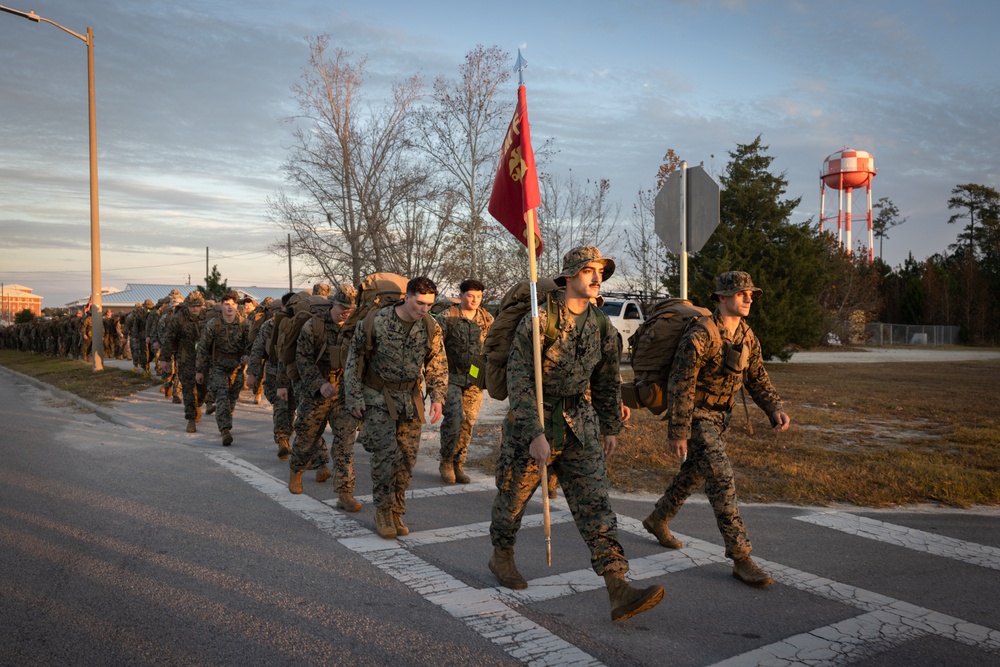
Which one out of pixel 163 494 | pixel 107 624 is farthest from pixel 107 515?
pixel 107 624

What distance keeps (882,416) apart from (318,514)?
932cm

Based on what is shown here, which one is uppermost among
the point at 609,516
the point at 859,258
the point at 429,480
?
the point at 859,258

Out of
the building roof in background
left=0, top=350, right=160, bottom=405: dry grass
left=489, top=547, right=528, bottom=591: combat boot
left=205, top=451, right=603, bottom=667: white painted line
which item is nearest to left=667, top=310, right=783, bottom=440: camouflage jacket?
left=489, top=547, right=528, bottom=591: combat boot

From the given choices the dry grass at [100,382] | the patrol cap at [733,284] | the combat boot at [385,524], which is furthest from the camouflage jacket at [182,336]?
the patrol cap at [733,284]

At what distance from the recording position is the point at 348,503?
22.2 ft

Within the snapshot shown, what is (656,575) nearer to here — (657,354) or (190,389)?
(657,354)

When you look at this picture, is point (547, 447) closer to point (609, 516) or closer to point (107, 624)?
point (609, 516)

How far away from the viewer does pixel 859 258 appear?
156 feet

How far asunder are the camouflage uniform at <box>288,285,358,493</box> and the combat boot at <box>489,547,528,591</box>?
8.17ft

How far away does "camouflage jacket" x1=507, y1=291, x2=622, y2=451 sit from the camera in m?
4.56

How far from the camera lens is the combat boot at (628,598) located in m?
4.00

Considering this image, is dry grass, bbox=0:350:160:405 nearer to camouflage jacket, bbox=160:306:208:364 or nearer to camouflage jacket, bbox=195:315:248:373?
camouflage jacket, bbox=160:306:208:364

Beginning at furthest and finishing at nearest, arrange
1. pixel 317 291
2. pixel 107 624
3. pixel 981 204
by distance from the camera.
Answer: pixel 981 204, pixel 317 291, pixel 107 624

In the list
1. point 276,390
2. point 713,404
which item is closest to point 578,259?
point 713,404
